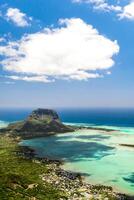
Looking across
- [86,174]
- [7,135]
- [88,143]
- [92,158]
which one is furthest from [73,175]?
[7,135]

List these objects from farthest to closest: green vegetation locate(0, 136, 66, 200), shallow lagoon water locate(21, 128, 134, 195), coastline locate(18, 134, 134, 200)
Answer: shallow lagoon water locate(21, 128, 134, 195) → coastline locate(18, 134, 134, 200) → green vegetation locate(0, 136, 66, 200)

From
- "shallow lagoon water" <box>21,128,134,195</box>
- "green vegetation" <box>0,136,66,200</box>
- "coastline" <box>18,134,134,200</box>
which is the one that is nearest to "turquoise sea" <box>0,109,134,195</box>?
"shallow lagoon water" <box>21,128,134,195</box>

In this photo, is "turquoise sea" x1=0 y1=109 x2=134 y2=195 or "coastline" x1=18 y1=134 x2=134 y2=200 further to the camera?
"turquoise sea" x1=0 y1=109 x2=134 y2=195

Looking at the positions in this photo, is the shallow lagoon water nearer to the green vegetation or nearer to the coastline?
the coastline

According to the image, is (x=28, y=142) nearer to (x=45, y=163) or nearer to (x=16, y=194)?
(x=45, y=163)

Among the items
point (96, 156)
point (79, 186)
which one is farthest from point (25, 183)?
point (96, 156)

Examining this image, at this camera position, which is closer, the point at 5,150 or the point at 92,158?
the point at 92,158
